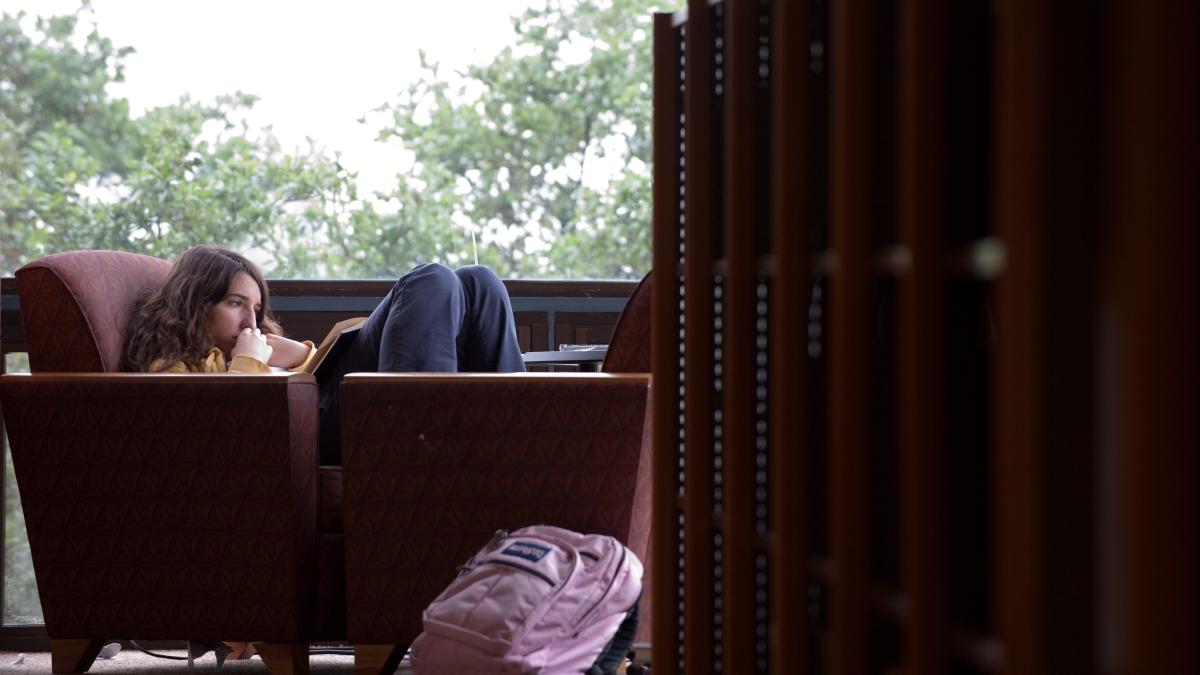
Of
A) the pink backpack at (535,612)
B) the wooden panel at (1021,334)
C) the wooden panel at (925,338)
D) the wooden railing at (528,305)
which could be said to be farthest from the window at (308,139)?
the wooden panel at (1021,334)

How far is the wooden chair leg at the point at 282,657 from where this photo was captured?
8.22 ft

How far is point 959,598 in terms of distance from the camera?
1003mm

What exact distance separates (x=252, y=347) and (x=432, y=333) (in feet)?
1.54

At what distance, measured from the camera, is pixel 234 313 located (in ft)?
9.96

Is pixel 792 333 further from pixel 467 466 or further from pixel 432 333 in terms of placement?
pixel 432 333

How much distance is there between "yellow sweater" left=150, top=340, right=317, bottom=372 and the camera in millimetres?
2723

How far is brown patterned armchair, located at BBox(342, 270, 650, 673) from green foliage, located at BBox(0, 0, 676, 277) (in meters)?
5.56

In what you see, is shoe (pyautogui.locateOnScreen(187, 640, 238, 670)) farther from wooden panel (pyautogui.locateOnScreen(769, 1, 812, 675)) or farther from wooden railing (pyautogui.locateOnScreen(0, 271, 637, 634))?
wooden panel (pyautogui.locateOnScreen(769, 1, 812, 675))

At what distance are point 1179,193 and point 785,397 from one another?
2.04 feet

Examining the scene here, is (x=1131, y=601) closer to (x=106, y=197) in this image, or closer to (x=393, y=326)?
(x=393, y=326)

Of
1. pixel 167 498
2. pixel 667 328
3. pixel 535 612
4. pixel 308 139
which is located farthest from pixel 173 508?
pixel 308 139

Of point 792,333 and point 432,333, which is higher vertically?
point 792,333

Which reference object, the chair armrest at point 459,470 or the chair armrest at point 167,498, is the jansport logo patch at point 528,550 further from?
the chair armrest at point 167,498

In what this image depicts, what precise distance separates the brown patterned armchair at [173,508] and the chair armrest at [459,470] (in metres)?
0.14
